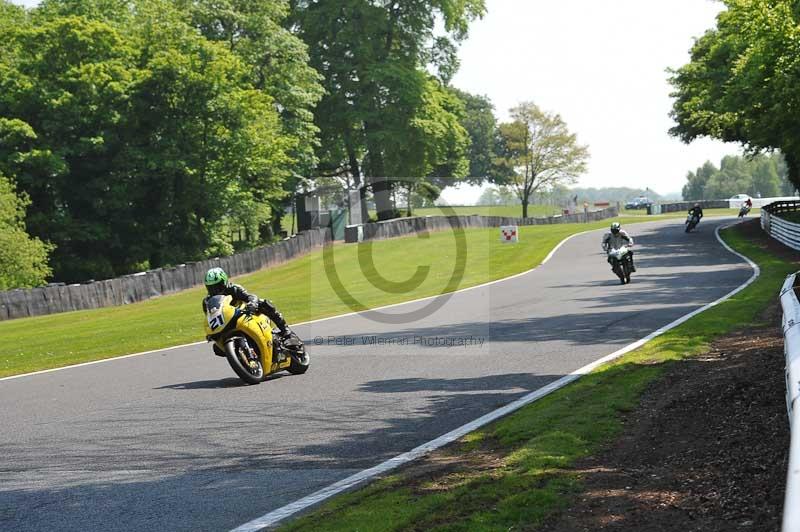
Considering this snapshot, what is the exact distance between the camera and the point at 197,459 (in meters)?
7.93

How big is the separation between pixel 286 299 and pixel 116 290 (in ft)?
26.5

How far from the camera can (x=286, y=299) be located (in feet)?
97.0

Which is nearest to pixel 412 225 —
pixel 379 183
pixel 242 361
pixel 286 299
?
pixel 379 183

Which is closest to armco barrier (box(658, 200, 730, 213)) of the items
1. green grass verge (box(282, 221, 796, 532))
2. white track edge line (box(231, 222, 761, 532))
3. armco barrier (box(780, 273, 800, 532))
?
white track edge line (box(231, 222, 761, 532))

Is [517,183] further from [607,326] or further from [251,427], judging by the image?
[251,427]

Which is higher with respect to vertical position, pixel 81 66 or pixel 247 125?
pixel 81 66

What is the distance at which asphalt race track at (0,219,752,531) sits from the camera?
22.1ft

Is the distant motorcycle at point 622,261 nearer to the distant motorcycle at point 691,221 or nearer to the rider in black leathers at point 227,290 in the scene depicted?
the rider in black leathers at point 227,290

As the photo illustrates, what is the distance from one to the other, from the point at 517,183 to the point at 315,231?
61136mm

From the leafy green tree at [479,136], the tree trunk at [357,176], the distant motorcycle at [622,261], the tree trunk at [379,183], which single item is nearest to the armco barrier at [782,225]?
the distant motorcycle at [622,261]

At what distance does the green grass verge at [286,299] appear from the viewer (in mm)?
19516

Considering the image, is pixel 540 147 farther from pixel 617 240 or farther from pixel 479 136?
pixel 617 240

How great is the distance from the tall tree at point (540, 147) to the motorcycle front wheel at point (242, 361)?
94942mm

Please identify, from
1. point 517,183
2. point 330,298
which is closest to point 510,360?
point 330,298
